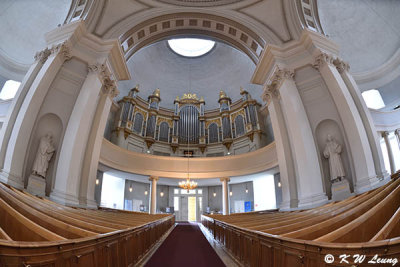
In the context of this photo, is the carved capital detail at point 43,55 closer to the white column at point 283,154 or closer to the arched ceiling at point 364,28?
the white column at point 283,154

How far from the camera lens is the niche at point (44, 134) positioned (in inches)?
248

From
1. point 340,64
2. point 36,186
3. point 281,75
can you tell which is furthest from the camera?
point 281,75

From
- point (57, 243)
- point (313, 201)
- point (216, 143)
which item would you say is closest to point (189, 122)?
point (216, 143)

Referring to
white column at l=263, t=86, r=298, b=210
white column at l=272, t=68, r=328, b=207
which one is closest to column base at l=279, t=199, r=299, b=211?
white column at l=263, t=86, r=298, b=210

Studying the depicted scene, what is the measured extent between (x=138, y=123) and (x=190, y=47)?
7551 mm

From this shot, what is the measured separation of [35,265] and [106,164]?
10.6 m

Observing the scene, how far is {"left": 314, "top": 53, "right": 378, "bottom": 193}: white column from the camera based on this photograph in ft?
19.4

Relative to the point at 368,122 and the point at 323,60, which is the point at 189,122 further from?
the point at 368,122

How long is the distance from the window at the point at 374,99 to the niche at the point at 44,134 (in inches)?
547

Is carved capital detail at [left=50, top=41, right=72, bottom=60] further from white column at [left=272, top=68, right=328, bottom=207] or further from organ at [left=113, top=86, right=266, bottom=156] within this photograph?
white column at [left=272, top=68, right=328, bottom=207]

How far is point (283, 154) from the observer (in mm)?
8016

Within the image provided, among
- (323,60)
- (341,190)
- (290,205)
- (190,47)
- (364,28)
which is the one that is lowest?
(290,205)

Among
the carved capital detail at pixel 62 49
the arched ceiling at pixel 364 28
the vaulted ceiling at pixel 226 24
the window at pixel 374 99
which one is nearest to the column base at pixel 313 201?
the vaulted ceiling at pixel 226 24

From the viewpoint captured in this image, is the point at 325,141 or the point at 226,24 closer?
the point at 325,141
